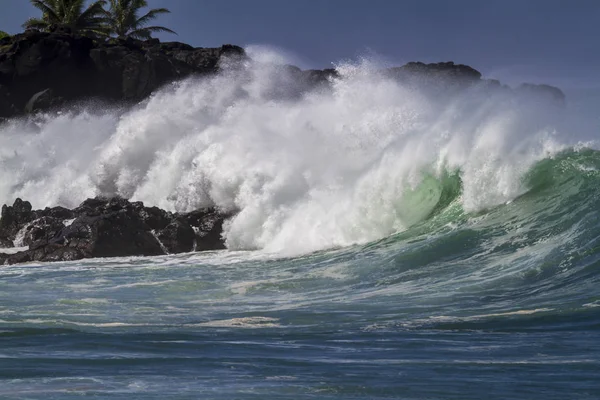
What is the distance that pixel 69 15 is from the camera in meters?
56.5

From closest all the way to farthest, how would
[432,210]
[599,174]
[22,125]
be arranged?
[599,174]
[432,210]
[22,125]

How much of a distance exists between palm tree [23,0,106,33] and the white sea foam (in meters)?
20.2

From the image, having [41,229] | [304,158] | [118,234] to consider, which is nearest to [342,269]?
[118,234]

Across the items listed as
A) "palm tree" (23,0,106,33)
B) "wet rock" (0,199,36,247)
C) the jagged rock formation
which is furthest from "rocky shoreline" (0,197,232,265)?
"palm tree" (23,0,106,33)

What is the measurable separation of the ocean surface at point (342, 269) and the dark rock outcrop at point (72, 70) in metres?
18.8

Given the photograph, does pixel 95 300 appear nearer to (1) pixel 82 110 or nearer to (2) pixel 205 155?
(2) pixel 205 155

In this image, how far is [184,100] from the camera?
116ft

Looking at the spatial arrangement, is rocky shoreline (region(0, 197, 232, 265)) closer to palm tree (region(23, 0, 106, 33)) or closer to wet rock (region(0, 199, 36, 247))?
wet rock (region(0, 199, 36, 247))

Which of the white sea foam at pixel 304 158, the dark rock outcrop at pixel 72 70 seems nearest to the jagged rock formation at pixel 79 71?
the dark rock outcrop at pixel 72 70

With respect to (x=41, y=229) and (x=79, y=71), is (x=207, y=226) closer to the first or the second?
(x=41, y=229)

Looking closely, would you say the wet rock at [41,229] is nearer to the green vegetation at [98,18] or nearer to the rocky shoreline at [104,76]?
the rocky shoreline at [104,76]

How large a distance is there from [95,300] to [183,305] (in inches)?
44.8

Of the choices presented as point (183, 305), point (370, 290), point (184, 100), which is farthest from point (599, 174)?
point (184, 100)

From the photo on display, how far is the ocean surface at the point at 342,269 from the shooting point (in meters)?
5.60
